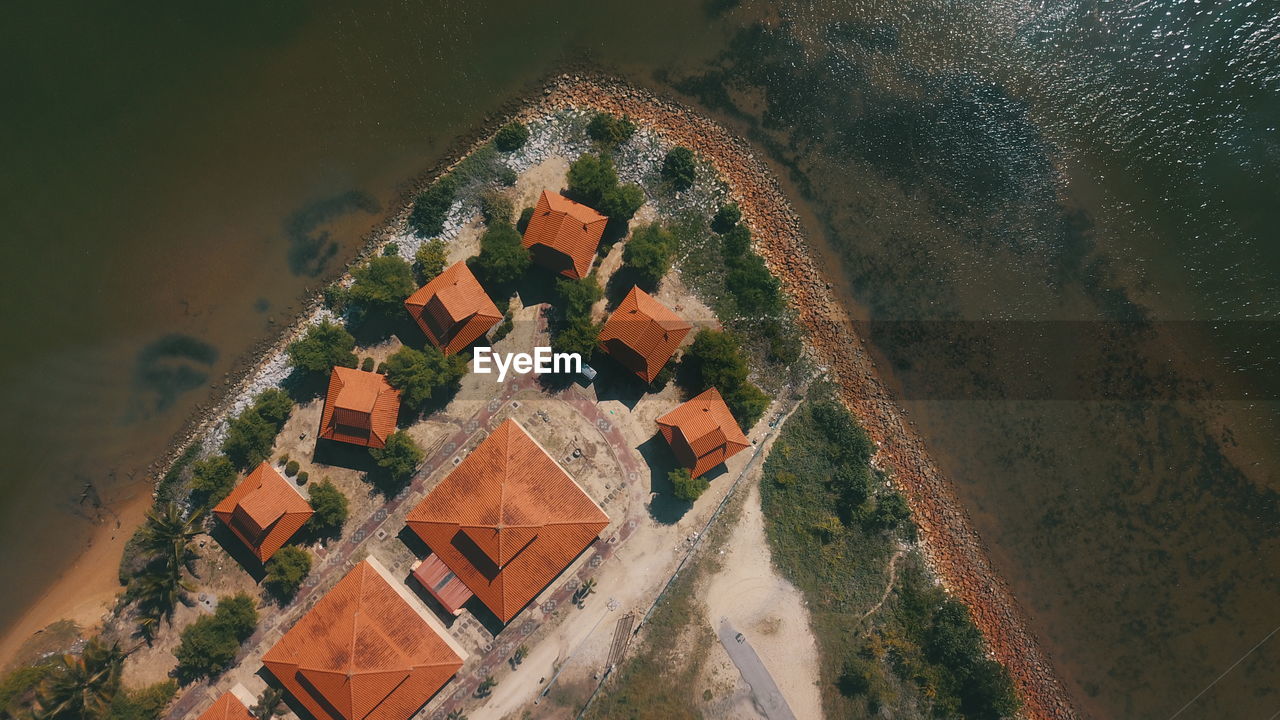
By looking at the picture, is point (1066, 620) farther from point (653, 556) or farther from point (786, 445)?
point (653, 556)

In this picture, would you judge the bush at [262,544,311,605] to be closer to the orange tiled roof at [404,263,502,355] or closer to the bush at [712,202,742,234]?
the orange tiled roof at [404,263,502,355]

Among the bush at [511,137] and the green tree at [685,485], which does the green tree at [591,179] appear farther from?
the green tree at [685,485]

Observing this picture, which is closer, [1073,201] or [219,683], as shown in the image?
[219,683]

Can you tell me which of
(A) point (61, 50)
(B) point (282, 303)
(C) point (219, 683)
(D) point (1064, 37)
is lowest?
(D) point (1064, 37)

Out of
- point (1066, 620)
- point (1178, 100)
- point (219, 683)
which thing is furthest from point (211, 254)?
point (1178, 100)

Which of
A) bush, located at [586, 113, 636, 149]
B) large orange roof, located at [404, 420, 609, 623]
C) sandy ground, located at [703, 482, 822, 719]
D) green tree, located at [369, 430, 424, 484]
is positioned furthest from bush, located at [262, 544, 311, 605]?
bush, located at [586, 113, 636, 149]

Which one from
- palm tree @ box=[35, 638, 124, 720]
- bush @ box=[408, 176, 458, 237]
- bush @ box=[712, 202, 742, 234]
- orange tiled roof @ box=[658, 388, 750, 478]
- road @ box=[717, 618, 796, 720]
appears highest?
bush @ box=[408, 176, 458, 237]

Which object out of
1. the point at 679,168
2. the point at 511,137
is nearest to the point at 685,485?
the point at 679,168
